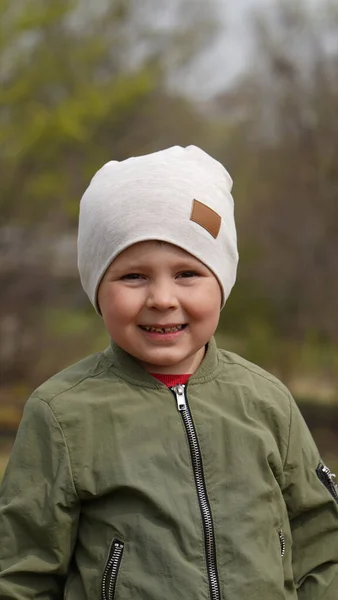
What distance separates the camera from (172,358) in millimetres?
2018

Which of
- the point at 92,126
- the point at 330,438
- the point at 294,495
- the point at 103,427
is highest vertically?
the point at 92,126

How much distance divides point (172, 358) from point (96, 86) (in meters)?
9.29

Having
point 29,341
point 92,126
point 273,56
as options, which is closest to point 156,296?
point 273,56

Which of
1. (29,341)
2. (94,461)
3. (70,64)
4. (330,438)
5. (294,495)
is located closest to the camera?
(94,461)

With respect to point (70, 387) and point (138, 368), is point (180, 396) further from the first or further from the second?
point (70, 387)

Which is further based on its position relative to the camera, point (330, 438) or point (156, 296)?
point (330, 438)

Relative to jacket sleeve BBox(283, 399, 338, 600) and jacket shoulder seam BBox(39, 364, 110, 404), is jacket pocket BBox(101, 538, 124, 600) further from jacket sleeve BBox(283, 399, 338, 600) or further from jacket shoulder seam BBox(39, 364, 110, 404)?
jacket sleeve BBox(283, 399, 338, 600)

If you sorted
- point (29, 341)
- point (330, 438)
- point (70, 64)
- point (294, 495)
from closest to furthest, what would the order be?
point (294, 495)
point (330, 438)
point (29, 341)
point (70, 64)

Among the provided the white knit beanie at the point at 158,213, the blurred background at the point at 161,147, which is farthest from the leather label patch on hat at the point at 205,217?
the blurred background at the point at 161,147

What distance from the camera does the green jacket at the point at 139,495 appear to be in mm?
1901

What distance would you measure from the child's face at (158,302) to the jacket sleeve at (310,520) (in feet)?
1.16

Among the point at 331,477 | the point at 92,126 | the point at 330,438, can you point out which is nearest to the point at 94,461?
the point at 331,477

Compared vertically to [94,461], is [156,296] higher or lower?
higher

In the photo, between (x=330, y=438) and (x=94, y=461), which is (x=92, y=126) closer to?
(x=330, y=438)
